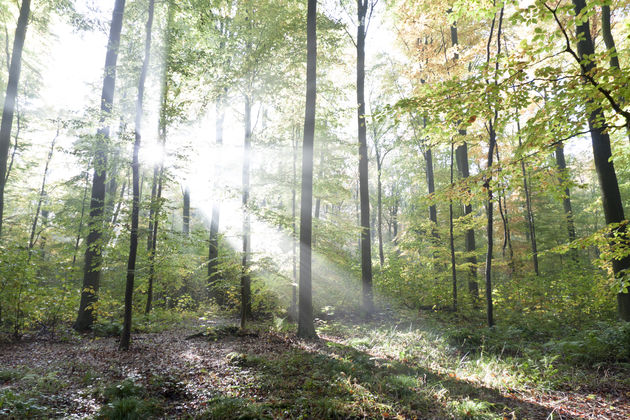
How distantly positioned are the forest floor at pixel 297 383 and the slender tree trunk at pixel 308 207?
0.73m

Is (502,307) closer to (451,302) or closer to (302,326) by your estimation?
(451,302)

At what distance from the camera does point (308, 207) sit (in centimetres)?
897

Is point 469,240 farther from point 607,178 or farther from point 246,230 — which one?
point 246,230

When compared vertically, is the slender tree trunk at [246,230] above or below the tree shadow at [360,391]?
above

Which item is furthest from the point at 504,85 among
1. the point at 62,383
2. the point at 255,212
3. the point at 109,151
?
the point at 109,151

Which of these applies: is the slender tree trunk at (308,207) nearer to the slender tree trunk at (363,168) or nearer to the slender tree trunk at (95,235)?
the slender tree trunk at (363,168)

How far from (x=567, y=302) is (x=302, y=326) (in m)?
8.31

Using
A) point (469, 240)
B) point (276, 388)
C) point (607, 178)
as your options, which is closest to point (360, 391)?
point (276, 388)

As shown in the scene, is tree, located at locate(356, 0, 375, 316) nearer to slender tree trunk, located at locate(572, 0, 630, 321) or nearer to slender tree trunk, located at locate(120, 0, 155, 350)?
slender tree trunk, located at locate(572, 0, 630, 321)

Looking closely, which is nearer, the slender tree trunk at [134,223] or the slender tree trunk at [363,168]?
the slender tree trunk at [134,223]

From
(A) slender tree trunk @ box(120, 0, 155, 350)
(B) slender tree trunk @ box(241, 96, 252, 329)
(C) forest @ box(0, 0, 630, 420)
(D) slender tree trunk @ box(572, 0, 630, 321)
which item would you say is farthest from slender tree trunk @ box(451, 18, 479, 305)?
(A) slender tree trunk @ box(120, 0, 155, 350)

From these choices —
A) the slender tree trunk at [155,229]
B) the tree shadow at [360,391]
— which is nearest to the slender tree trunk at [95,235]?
the slender tree trunk at [155,229]

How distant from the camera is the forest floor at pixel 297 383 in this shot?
4.16 meters

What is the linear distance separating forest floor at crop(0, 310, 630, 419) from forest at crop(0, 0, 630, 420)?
0.05 m
